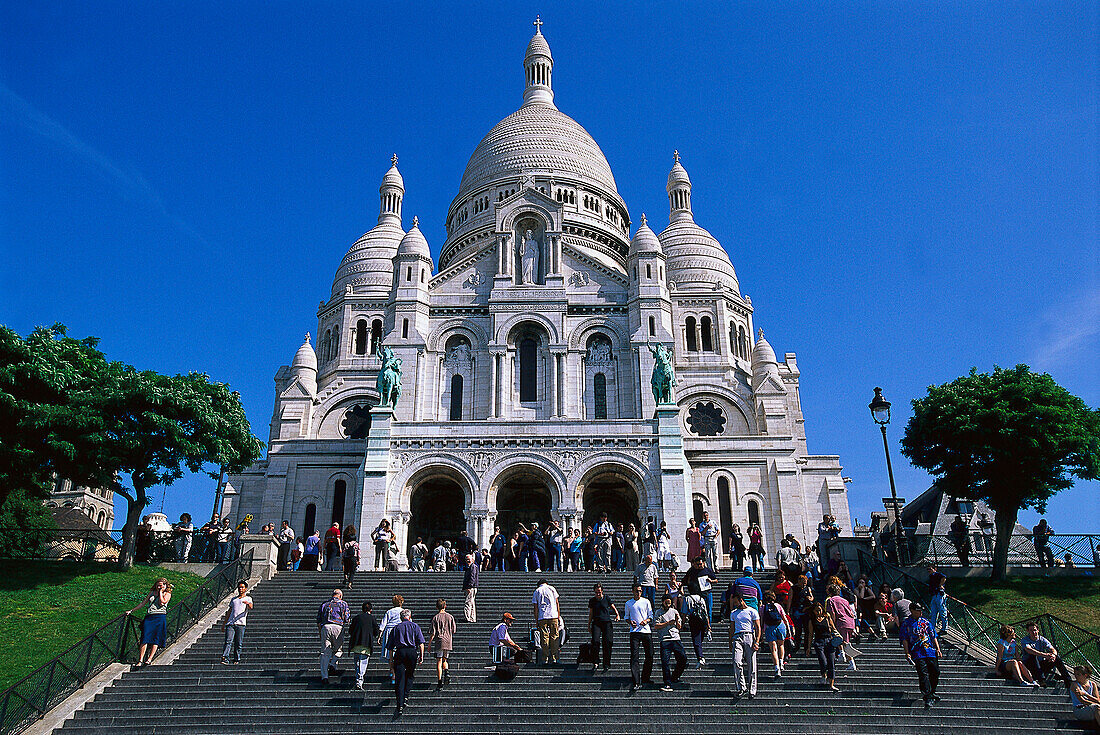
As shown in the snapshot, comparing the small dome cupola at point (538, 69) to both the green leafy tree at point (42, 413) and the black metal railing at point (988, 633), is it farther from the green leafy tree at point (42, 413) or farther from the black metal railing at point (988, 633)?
the black metal railing at point (988, 633)

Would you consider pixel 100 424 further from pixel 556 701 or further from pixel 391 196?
pixel 391 196

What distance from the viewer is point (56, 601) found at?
23.0 m

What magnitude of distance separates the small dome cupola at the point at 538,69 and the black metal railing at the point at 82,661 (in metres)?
55.1

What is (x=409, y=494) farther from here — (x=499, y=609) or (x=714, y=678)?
(x=714, y=678)

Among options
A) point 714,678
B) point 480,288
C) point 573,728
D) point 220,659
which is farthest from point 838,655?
point 480,288

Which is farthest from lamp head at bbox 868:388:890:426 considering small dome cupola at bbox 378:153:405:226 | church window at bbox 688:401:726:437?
small dome cupola at bbox 378:153:405:226

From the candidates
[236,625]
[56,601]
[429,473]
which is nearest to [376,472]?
[429,473]

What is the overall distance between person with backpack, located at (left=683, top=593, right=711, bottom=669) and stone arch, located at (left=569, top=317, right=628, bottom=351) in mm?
23301

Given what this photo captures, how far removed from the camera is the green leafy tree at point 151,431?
27094 millimetres

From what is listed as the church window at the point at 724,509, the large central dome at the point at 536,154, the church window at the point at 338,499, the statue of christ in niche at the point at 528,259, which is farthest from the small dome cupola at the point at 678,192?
the church window at the point at 338,499

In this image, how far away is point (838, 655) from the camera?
17.2 metres

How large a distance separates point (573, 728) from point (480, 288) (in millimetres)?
29576

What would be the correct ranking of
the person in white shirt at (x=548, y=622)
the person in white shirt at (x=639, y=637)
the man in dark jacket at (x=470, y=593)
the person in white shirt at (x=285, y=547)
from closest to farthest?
the person in white shirt at (x=639, y=637) < the person in white shirt at (x=548, y=622) < the man in dark jacket at (x=470, y=593) < the person in white shirt at (x=285, y=547)

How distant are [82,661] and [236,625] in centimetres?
267
